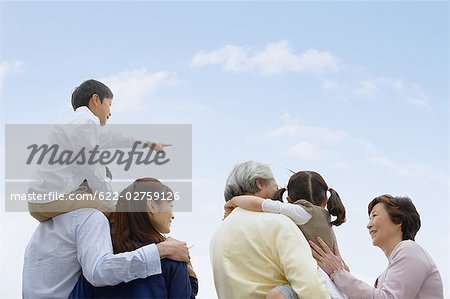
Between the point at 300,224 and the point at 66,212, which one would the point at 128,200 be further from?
the point at 300,224

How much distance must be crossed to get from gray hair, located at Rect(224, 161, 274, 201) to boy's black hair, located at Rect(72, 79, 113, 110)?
2.57 ft

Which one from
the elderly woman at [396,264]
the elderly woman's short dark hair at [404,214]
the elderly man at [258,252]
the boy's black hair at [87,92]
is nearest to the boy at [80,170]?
the boy's black hair at [87,92]

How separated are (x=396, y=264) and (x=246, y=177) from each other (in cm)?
94

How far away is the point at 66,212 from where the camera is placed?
305cm

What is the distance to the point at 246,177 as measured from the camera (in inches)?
129

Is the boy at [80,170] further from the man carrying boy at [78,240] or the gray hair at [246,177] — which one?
the gray hair at [246,177]

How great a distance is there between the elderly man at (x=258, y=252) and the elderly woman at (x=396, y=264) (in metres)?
0.37

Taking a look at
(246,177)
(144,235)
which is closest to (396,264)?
(246,177)

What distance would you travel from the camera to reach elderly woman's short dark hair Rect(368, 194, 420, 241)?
358cm

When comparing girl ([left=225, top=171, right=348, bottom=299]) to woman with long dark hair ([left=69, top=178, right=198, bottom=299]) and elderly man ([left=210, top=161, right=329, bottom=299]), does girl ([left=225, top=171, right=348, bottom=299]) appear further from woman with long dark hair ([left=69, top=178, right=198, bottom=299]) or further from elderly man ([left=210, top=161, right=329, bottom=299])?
woman with long dark hair ([left=69, top=178, right=198, bottom=299])

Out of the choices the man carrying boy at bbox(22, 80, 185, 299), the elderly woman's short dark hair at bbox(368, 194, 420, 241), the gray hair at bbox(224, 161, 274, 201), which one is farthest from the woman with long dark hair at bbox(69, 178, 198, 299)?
the elderly woman's short dark hair at bbox(368, 194, 420, 241)

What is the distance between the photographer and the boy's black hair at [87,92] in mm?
3312

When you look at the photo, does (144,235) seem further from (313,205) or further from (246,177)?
(313,205)

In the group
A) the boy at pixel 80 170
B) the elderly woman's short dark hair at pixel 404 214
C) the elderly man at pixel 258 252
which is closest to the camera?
the elderly man at pixel 258 252
